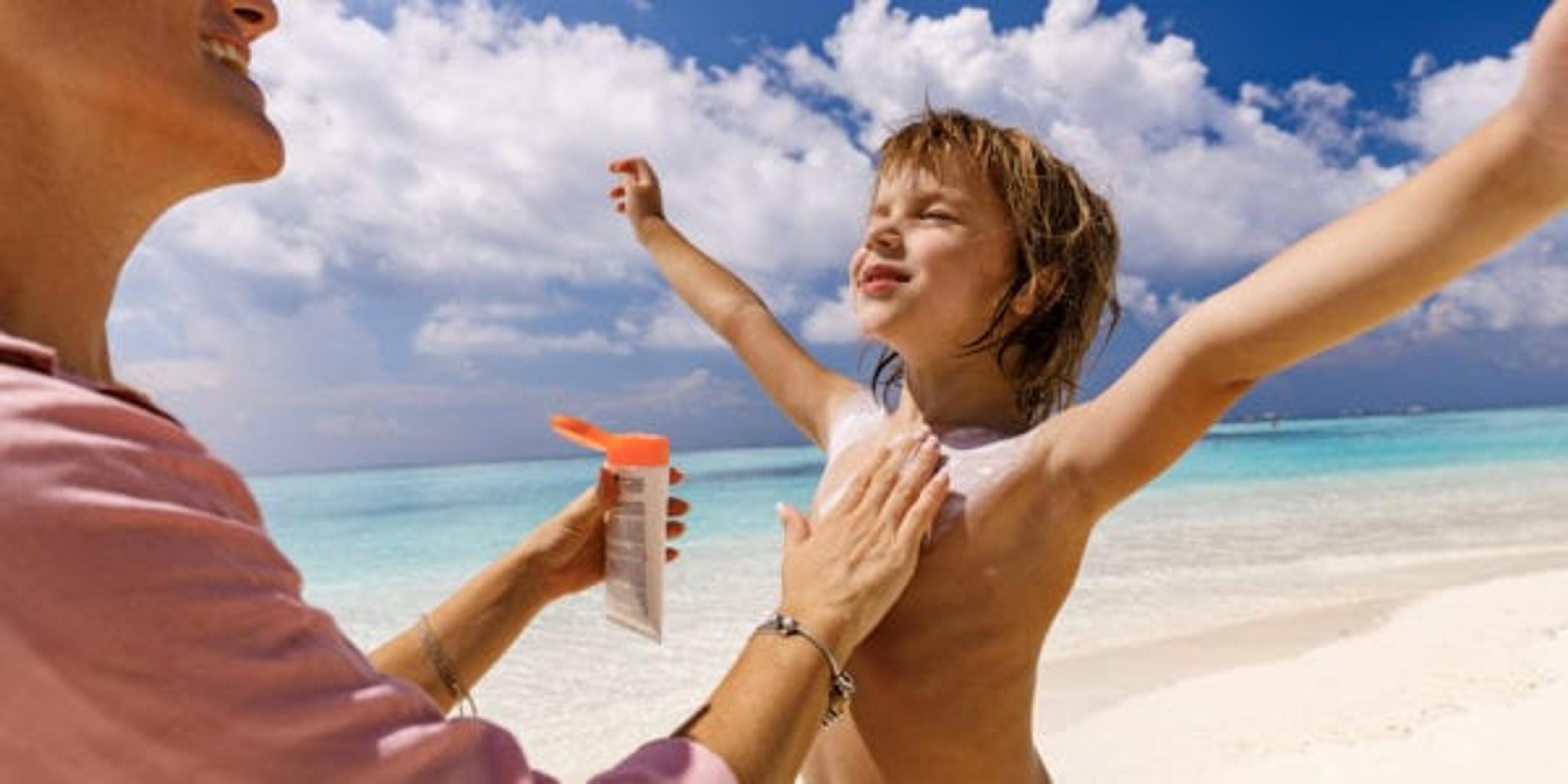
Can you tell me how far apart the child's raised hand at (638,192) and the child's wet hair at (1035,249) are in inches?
34.9

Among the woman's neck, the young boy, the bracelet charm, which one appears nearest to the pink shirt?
the woman's neck

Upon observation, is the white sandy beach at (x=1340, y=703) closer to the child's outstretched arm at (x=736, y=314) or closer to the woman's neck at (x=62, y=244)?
the child's outstretched arm at (x=736, y=314)

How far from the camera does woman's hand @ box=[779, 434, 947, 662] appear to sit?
61.7 inches

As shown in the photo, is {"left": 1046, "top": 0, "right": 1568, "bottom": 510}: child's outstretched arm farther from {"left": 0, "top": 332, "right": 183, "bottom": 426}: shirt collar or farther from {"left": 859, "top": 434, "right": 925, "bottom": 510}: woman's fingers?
{"left": 0, "top": 332, "right": 183, "bottom": 426}: shirt collar

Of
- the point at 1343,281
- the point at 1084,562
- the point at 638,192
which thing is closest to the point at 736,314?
the point at 638,192

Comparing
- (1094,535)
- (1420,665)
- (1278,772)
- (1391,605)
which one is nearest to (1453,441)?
(1094,535)

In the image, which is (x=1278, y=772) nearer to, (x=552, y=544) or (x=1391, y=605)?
(x=552, y=544)

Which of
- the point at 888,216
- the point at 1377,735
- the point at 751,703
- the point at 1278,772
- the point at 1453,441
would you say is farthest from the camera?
the point at 1453,441

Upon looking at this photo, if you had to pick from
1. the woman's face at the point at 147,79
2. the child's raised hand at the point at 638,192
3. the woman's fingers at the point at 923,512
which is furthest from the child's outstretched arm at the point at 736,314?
the woman's face at the point at 147,79

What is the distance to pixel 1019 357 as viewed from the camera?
7.50 ft

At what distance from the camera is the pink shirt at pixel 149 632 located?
84cm

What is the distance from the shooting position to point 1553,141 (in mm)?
1138

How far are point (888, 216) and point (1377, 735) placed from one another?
455cm

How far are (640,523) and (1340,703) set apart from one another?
5549mm
